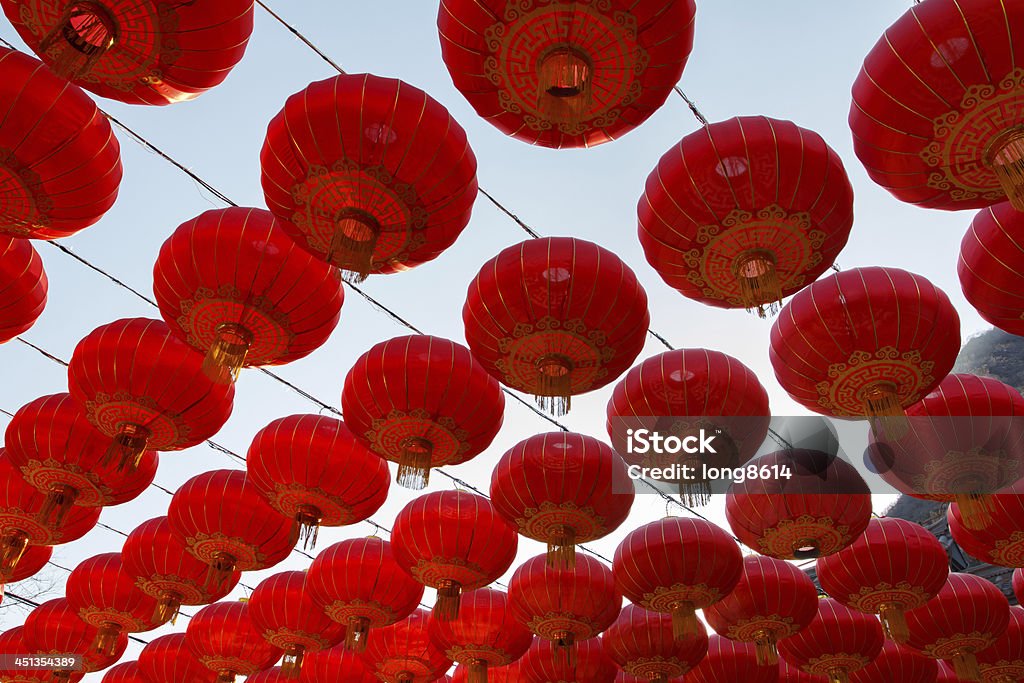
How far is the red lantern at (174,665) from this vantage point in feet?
27.0

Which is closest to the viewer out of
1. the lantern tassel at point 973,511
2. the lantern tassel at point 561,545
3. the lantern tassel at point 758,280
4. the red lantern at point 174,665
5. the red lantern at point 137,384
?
the lantern tassel at point 758,280

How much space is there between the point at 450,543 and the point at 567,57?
4.17 metres


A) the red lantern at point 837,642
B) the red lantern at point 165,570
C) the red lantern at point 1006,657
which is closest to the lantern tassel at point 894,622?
the red lantern at point 837,642

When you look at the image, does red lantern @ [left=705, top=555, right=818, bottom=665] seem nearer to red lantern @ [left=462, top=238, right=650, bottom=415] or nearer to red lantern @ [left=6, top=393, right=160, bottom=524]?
red lantern @ [left=462, top=238, right=650, bottom=415]

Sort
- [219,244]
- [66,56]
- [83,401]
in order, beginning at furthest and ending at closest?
1. [83,401]
2. [219,244]
3. [66,56]

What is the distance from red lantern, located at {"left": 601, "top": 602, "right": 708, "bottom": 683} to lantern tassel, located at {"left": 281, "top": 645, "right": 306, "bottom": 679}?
3008 mm

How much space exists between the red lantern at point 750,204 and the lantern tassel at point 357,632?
14.9 feet

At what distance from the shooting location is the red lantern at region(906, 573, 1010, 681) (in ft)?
22.4

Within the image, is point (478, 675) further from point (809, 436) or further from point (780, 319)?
point (780, 319)

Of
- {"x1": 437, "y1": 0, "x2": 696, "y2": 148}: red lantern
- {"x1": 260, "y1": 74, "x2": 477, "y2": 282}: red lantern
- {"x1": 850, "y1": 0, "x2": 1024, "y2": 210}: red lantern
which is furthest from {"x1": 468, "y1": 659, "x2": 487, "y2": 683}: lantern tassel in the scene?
{"x1": 850, "y1": 0, "x2": 1024, "y2": 210}: red lantern

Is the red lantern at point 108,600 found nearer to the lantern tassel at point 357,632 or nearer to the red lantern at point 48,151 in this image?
the lantern tassel at point 357,632

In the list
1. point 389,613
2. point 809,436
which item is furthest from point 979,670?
point 389,613

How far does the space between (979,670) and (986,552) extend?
179cm

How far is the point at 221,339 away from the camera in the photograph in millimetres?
4715
